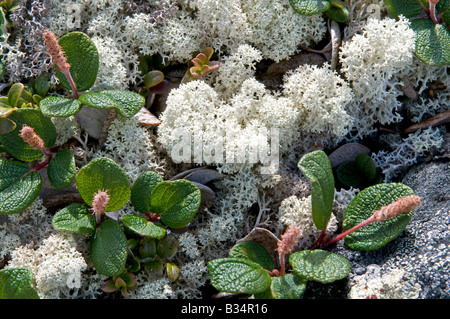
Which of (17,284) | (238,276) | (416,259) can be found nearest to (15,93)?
(17,284)

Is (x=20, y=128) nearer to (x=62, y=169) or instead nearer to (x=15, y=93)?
(x=15, y=93)

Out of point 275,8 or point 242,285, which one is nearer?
point 242,285

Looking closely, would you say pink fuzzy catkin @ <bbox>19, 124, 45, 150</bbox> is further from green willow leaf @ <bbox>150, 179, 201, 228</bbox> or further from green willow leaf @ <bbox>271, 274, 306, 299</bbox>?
green willow leaf @ <bbox>271, 274, 306, 299</bbox>

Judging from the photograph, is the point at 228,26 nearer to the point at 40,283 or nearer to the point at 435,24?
the point at 435,24

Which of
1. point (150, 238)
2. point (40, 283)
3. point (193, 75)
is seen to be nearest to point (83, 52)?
point (193, 75)

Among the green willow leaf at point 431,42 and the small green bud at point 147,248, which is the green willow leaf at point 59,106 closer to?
the small green bud at point 147,248

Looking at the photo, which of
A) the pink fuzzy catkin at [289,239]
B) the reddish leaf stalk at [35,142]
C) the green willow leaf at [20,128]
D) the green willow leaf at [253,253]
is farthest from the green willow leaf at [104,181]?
the pink fuzzy catkin at [289,239]
